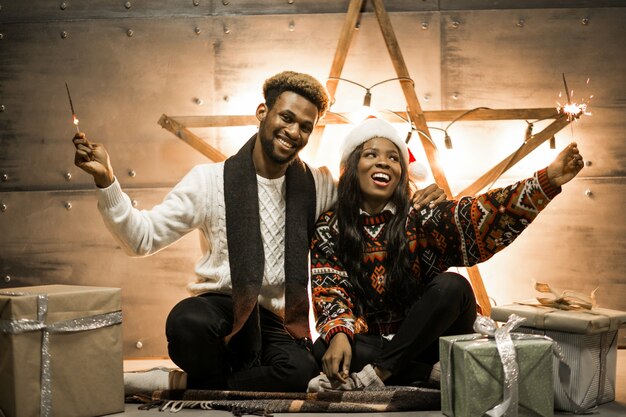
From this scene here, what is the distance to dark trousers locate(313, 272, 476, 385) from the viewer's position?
2.27 metres

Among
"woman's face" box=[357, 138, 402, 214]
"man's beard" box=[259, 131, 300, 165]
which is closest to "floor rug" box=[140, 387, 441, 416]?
"woman's face" box=[357, 138, 402, 214]

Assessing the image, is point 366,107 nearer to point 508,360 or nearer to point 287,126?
point 287,126

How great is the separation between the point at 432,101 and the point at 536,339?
58.3 inches

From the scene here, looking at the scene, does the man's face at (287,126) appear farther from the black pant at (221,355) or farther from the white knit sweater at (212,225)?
the black pant at (221,355)

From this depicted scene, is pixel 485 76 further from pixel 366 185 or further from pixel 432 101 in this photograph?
pixel 366 185

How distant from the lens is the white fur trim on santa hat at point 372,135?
8.42 feet

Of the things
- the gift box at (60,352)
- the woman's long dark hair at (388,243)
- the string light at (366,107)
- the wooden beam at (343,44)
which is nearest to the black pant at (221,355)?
the gift box at (60,352)

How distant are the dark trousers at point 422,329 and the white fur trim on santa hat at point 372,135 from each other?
0.53 m

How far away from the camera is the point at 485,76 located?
10.6 feet

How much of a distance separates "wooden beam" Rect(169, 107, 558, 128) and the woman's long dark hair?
0.51 meters

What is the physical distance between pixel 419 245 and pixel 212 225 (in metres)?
0.75

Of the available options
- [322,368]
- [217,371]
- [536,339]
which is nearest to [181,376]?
[217,371]

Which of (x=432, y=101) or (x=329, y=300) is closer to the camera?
(x=329, y=300)

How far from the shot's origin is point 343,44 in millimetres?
3107
